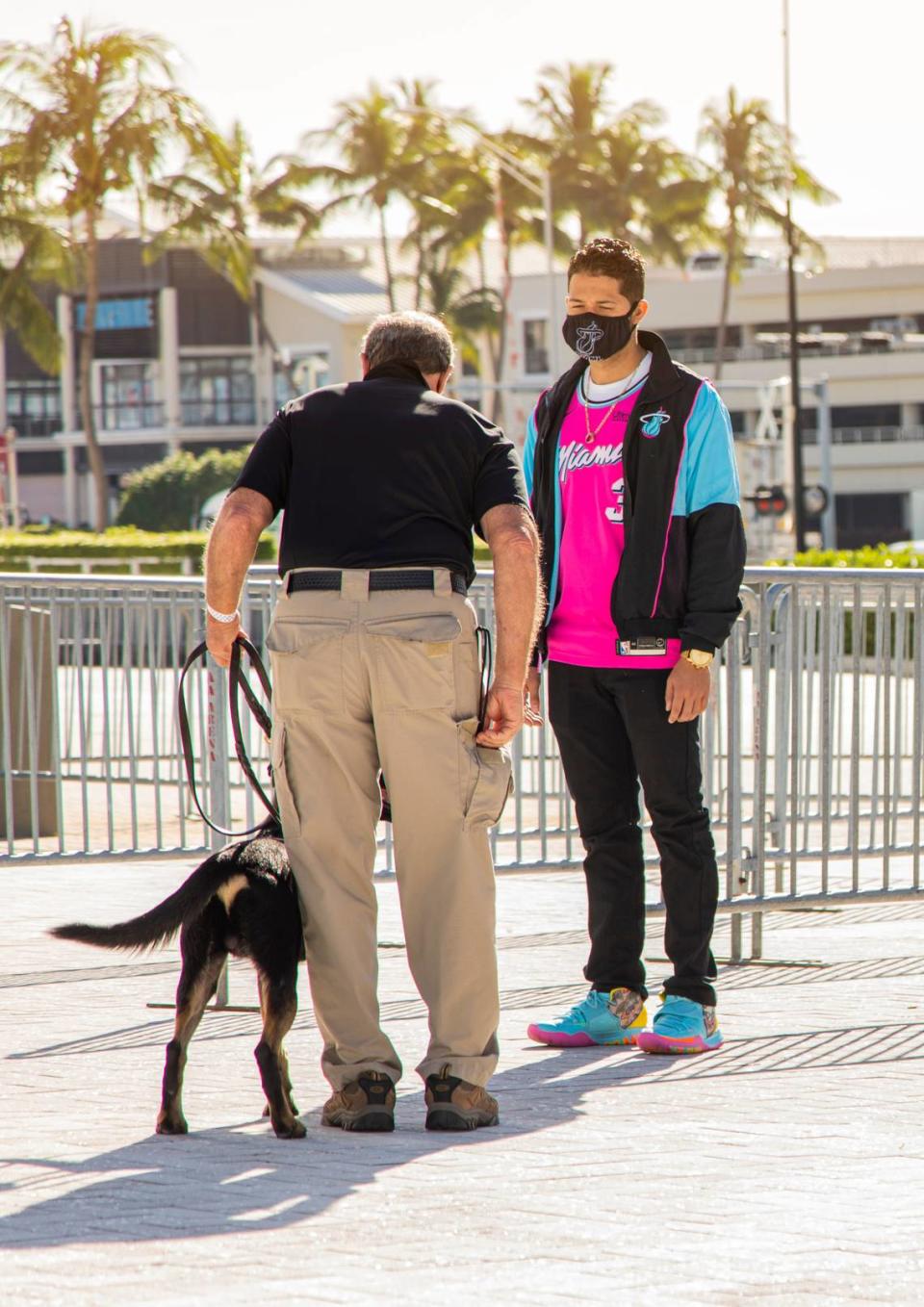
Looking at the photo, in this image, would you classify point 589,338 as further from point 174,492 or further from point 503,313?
point 503,313

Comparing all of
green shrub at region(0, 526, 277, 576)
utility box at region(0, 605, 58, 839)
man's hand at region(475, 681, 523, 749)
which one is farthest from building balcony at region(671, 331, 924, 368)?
man's hand at region(475, 681, 523, 749)

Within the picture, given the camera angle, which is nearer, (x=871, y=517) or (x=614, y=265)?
(x=614, y=265)

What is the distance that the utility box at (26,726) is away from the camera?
7.87 m

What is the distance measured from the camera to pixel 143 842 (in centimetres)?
791

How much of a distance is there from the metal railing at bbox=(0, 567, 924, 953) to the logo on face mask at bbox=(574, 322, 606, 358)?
1.46 meters

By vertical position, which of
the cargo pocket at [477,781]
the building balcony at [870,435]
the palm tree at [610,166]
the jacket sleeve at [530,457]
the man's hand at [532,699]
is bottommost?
the cargo pocket at [477,781]

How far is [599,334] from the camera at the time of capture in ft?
20.7

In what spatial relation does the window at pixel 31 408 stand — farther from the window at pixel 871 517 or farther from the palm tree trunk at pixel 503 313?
the window at pixel 871 517

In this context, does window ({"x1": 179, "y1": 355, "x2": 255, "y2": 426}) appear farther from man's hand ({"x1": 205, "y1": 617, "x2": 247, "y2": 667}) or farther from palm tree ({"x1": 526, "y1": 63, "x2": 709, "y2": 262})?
man's hand ({"x1": 205, "y1": 617, "x2": 247, "y2": 667})

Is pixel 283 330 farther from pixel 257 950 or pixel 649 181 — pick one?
pixel 257 950

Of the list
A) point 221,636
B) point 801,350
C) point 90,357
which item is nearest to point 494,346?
point 801,350

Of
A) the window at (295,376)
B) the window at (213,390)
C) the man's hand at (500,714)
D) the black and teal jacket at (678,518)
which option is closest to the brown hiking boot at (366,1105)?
the man's hand at (500,714)

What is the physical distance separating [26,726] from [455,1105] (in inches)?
125

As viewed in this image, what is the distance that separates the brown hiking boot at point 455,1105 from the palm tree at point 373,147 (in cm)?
6831
